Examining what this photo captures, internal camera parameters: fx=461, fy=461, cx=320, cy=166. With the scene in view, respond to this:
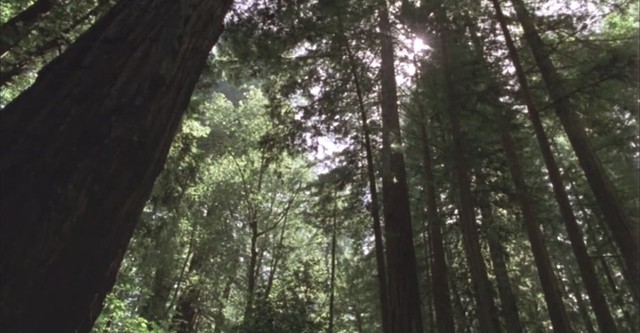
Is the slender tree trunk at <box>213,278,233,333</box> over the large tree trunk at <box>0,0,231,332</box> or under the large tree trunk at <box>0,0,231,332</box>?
over

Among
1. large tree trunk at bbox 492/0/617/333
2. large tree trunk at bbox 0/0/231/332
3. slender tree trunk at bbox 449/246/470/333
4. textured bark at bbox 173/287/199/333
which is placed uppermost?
textured bark at bbox 173/287/199/333

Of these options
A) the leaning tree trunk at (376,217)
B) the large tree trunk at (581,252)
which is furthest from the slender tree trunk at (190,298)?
the large tree trunk at (581,252)

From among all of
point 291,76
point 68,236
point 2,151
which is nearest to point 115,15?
point 2,151

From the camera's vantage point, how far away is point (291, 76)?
1098 centimetres

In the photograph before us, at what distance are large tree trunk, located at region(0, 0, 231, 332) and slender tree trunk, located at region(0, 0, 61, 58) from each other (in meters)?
4.21

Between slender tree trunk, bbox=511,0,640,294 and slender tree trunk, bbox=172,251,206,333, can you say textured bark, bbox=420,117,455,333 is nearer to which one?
slender tree trunk, bbox=511,0,640,294

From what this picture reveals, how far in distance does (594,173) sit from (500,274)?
3.91 meters

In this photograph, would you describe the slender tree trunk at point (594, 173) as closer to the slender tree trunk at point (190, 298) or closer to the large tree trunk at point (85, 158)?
the large tree trunk at point (85, 158)

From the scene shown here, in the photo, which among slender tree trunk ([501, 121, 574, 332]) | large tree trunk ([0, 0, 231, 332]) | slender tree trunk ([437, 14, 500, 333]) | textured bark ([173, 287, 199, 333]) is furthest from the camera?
textured bark ([173, 287, 199, 333])

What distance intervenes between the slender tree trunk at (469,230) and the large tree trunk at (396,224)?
94cm

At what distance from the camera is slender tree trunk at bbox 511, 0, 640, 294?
246 inches

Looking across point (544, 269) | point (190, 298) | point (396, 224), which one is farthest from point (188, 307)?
point (544, 269)

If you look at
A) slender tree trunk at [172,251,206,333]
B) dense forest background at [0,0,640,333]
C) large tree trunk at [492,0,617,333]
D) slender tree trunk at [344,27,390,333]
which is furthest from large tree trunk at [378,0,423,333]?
slender tree trunk at [172,251,206,333]

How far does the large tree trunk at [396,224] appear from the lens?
23.0 ft
